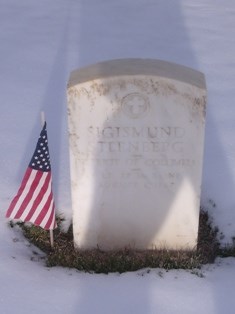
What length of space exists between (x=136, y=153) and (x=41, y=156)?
2.25 ft

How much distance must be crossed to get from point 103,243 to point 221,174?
142 cm

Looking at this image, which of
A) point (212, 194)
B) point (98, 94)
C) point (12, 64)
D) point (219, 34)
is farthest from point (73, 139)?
point (219, 34)

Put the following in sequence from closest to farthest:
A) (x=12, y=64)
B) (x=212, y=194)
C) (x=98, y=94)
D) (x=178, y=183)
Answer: (x=98, y=94), (x=178, y=183), (x=212, y=194), (x=12, y=64)

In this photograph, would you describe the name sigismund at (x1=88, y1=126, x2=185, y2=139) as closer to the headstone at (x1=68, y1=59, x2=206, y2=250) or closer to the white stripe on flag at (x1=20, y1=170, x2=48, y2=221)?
the headstone at (x1=68, y1=59, x2=206, y2=250)

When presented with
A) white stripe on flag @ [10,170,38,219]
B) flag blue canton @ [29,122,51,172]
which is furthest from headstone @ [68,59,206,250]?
white stripe on flag @ [10,170,38,219]

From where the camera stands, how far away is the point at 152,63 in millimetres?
3961

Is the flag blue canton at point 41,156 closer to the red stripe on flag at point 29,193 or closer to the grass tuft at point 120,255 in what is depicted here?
the red stripe on flag at point 29,193

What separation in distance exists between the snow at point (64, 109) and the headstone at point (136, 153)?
40cm

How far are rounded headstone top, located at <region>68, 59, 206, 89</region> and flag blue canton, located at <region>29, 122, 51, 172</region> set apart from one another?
0.48m

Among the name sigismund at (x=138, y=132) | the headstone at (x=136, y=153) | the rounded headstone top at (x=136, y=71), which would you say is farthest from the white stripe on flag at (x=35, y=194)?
the rounded headstone top at (x=136, y=71)

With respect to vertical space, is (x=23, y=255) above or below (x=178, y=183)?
below

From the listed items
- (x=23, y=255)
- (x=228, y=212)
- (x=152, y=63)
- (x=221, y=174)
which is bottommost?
(x=23, y=255)

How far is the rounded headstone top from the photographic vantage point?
3812mm

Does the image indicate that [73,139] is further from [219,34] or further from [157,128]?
[219,34]
